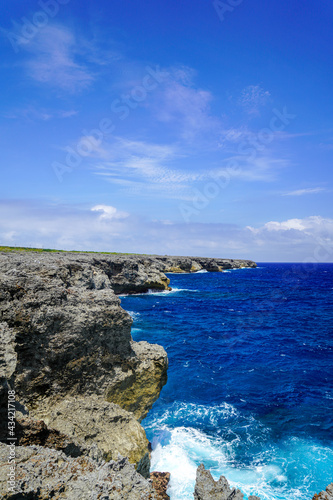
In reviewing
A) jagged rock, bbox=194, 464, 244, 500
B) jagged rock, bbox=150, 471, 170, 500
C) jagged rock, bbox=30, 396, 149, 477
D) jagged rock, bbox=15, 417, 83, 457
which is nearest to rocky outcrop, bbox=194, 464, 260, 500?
jagged rock, bbox=194, 464, 244, 500

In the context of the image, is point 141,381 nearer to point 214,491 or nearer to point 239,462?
point 214,491

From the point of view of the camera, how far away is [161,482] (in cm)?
1198

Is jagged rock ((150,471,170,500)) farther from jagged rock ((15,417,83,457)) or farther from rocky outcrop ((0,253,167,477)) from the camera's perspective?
jagged rock ((15,417,83,457))

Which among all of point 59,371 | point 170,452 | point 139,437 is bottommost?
point 170,452

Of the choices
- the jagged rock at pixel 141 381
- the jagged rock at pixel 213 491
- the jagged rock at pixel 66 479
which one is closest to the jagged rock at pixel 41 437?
the jagged rock at pixel 66 479

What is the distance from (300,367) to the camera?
25.3 metres

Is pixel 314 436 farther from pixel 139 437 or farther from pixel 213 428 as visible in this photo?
pixel 139 437

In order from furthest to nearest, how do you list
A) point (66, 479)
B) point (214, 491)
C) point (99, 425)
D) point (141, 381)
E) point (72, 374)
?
point (141, 381) → point (72, 374) → point (99, 425) → point (214, 491) → point (66, 479)

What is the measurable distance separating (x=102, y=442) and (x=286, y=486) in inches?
388

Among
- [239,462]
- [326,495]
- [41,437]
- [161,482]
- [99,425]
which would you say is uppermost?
[41,437]

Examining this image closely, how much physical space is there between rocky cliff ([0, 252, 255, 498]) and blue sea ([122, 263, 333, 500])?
537cm

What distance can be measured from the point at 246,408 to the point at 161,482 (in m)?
8.42

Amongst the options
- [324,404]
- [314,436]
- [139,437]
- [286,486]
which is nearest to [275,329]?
[324,404]

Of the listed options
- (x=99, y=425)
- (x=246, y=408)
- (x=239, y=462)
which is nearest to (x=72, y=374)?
(x=99, y=425)
